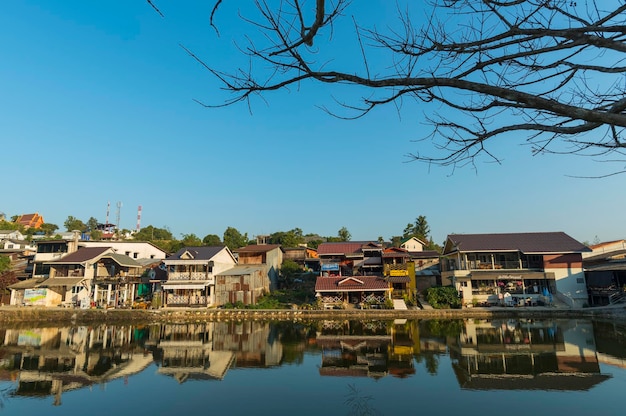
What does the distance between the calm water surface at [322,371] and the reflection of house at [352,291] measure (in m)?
6.19

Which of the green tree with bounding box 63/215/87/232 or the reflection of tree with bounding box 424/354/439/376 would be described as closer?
the reflection of tree with bounding box 424/354/439/376

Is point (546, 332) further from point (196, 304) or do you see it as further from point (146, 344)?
point (196, 304)

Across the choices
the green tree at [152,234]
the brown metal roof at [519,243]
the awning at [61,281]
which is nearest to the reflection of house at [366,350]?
the brown metal roof at [519,243]

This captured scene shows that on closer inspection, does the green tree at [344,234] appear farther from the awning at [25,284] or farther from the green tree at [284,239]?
the awning at [25,284]

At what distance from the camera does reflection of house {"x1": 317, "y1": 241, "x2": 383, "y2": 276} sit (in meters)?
29.2

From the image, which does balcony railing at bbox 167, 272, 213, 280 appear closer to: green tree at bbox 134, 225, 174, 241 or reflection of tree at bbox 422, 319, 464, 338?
reflection of tree at bbox 422, 319, 464, 338

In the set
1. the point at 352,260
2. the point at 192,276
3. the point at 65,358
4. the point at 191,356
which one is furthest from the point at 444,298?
the point at 65,358

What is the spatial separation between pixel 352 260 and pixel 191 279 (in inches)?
552

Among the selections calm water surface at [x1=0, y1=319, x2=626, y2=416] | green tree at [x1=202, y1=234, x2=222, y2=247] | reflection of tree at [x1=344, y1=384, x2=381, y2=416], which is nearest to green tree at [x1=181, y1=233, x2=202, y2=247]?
green tree at [x1=202, y1=234, x2=222, y2=247]

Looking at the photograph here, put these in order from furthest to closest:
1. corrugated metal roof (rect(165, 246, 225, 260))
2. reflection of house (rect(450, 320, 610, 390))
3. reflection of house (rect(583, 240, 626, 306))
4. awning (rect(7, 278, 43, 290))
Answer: corrugated metal roof (rect(165, 246, 225, 260)) < awning (rect(7, 278, 43, 290)) < reflection of house (rect(583, 240, 626, 306)) < reflection of house (rect(450, 320, 610, 390))

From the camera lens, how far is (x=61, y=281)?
2745 cm

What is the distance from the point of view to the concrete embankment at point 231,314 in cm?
2314

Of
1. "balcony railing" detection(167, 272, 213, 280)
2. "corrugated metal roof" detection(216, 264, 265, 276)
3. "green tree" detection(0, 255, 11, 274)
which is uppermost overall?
"green tree" detection(0, 255, 11, 274)

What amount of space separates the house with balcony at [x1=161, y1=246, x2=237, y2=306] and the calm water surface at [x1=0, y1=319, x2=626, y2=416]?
780cm
